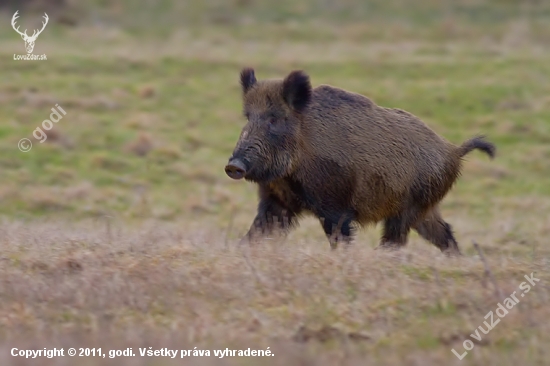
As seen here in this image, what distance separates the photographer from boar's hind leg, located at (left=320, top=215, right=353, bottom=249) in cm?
817

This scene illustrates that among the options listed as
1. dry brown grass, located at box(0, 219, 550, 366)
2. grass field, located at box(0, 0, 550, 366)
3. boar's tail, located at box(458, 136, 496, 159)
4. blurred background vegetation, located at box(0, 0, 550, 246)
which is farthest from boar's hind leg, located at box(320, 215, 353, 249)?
blurred background vegetation, located at box(0, 0, 550, 246)

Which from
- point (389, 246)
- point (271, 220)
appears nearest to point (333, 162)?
point (271, 220)

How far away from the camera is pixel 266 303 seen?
6.24 m

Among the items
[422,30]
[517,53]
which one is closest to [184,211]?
[517,53]

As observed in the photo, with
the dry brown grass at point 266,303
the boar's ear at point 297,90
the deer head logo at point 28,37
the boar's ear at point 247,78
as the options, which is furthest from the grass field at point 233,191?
the boar's ear at point 247,78

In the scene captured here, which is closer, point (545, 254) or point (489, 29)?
point (545, 254)

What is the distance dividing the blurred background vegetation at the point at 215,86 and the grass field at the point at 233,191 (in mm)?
71

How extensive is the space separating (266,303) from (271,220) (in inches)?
91.9

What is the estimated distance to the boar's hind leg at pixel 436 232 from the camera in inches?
372

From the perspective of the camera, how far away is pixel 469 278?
22.8 feet

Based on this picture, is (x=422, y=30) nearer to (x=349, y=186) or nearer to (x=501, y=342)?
(x=349, y=186)

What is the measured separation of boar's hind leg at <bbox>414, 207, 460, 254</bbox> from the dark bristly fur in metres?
0.15

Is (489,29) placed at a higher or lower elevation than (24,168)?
higher

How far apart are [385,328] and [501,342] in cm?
77
